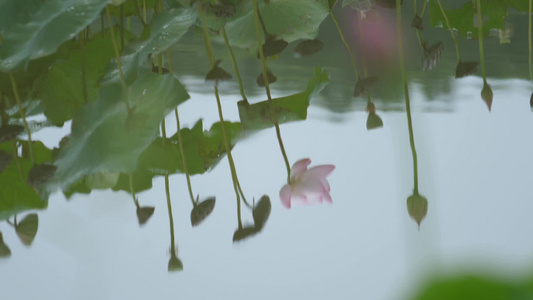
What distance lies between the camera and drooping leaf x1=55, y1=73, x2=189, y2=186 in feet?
1.04

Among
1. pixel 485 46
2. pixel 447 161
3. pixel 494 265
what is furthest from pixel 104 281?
pixel 494 265

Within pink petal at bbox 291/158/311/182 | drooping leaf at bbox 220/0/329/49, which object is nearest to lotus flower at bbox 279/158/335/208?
pink petal at bbox 291/158/311/182

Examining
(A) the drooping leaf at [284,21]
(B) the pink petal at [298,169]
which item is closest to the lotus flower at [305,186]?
(B) the pink petal at [298,169]

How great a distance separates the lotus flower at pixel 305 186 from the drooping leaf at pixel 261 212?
0.03m

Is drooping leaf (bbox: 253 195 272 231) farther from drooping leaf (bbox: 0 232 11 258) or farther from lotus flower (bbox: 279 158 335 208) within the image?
drooping leaf (bbox: 0 232 11 258)

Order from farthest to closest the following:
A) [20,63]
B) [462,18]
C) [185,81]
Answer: [185,81]
[462,18]
[20,63]

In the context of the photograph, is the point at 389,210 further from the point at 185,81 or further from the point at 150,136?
the point at 150,136

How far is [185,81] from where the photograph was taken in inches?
33.6

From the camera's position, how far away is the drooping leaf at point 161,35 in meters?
0.32

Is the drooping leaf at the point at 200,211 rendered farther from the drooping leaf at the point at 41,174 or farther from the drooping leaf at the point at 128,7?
the drooping leaf at the point at 128,7

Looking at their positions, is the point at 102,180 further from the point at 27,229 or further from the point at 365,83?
the point at 365,83

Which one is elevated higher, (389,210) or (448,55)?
(448,55)

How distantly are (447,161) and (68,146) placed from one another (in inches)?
34.0

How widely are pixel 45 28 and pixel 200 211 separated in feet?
0.42
